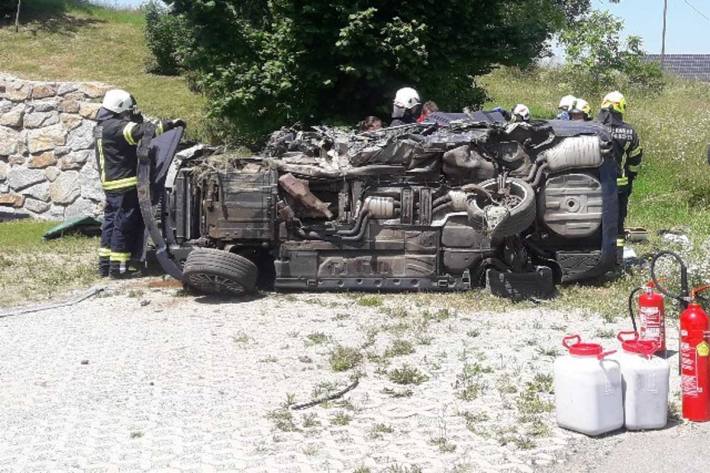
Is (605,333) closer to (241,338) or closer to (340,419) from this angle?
(340,419)

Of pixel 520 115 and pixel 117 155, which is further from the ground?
pixel 520 115

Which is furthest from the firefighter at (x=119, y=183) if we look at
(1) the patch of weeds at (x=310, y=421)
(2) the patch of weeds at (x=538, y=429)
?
(2) the patch of weeds at (x=538, y=429)

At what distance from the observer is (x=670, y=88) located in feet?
82.1

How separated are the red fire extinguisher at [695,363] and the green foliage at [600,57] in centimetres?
1887

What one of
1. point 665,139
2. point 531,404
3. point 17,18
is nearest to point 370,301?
point 531,404

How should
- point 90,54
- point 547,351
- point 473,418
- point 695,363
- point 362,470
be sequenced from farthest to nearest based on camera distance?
point 90,54
point 547,351
point 473,418
point 695,363
point 362,470

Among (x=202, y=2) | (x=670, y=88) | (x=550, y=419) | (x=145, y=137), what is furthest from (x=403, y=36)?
(x=670, y=88)

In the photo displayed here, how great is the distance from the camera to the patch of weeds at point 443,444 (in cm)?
441

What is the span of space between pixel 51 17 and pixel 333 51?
407 inches

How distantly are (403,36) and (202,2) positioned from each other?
2.77 m

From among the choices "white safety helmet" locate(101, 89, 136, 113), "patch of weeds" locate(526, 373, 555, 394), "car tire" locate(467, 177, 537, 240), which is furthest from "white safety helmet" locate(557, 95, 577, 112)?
"patch of weeds" locate(526, 373, 555, 394)

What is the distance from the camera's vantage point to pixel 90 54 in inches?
699

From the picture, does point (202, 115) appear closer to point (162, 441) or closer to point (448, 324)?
point (448, 324)

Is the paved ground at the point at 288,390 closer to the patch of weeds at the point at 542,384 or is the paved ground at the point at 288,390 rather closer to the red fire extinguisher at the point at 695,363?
the patch of weeds at the point at 542,384
